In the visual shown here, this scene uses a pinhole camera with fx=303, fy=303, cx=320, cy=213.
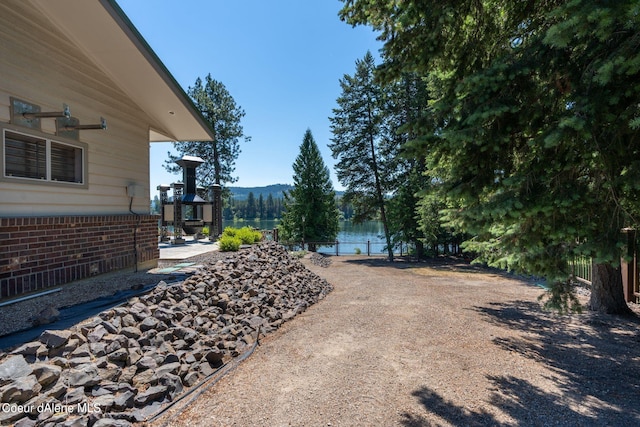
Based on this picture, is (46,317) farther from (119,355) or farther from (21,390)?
(21,390)

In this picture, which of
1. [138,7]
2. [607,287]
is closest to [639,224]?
[607,287]

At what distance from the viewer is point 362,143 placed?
19.7 m

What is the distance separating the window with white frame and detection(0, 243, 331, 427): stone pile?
5.85 feet

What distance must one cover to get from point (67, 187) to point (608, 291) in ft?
30.6

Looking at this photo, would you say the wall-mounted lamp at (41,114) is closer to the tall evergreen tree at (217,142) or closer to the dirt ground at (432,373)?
the dirt ground at (432,373)

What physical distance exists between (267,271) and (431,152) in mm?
4985

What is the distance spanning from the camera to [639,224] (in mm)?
2559

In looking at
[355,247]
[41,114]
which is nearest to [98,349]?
[41,114]

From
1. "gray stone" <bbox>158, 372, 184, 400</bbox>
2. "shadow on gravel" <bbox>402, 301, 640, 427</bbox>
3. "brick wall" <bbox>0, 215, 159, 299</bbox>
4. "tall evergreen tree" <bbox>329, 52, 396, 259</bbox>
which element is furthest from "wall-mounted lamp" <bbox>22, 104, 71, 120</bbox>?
"tall evergreen tree" <bbox>329, 52, 396, 259</bbox>

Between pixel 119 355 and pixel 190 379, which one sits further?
pixel 190 379

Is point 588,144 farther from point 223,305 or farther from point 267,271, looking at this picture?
point 267,271

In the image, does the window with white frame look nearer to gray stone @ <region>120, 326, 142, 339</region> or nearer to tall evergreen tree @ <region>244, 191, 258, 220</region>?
gray stone @ <region>120, 326, 142, 339</region>

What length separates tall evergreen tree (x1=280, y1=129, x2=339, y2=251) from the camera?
72.9 feet

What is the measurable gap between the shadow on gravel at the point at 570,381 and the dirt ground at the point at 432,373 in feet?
0.04
